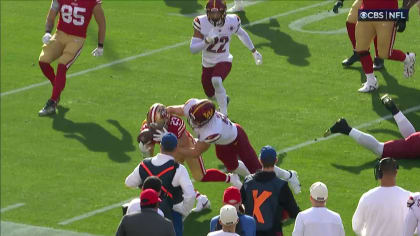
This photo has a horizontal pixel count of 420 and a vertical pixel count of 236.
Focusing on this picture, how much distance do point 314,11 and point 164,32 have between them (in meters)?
2.38

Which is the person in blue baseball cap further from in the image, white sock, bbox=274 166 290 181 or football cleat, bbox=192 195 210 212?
football cleat, bbox=192 195 210 212

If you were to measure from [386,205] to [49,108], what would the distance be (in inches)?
291

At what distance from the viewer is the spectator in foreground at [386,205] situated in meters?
9.38

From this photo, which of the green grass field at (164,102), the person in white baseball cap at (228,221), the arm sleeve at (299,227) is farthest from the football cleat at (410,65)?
the person in white baseball cap at (228,221)

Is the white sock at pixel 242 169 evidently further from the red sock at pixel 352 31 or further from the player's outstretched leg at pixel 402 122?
the red sock at pixel 352 31

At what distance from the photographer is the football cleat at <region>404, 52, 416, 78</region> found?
48.2 ft

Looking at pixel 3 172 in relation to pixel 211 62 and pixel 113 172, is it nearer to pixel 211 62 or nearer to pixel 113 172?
pixel 113 172

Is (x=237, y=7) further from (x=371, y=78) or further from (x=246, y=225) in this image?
(x=246, y=225)

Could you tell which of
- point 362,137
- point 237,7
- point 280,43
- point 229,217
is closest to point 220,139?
point 362,137

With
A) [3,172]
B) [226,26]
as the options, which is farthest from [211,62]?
[3,172]

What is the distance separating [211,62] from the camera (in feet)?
47.8

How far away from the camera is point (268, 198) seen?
1000 centimetres

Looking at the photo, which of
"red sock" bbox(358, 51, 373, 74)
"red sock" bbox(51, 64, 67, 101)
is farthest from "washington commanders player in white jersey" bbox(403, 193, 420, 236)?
"red sock" bbox(51, 64, 67, 101)

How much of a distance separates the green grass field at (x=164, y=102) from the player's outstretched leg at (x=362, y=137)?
12.7 inches
